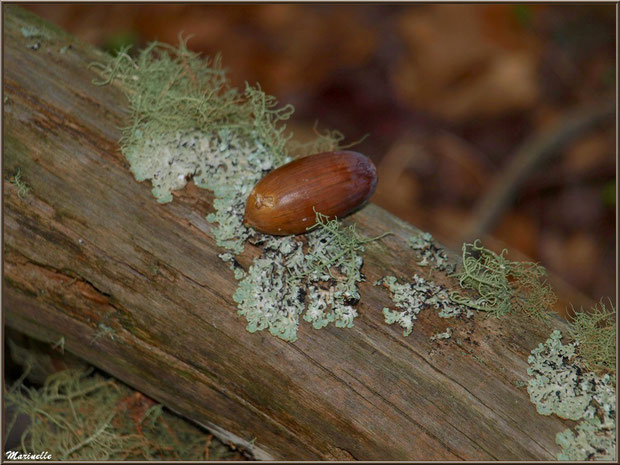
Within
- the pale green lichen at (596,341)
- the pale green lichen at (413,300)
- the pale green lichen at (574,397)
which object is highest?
the pale green lichen at (413,300)

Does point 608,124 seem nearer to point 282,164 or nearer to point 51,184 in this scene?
point 282,164

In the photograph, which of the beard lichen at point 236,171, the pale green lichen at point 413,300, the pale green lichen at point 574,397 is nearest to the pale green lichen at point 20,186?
the beard lichen at point 236,171

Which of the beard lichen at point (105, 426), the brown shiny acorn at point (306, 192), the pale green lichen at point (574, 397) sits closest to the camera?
the pale green lichen at point (574, 397)

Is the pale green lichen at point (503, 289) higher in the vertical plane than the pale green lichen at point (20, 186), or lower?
lower

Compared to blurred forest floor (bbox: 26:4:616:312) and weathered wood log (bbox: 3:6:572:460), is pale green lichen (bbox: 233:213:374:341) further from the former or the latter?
blurred forest floor (bbox: 26:4:616:312)

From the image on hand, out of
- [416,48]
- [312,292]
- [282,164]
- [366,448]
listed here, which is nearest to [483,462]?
[366,448]

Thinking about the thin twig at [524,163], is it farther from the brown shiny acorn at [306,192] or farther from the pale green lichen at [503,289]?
the brown shiny acorn at [306,192]
